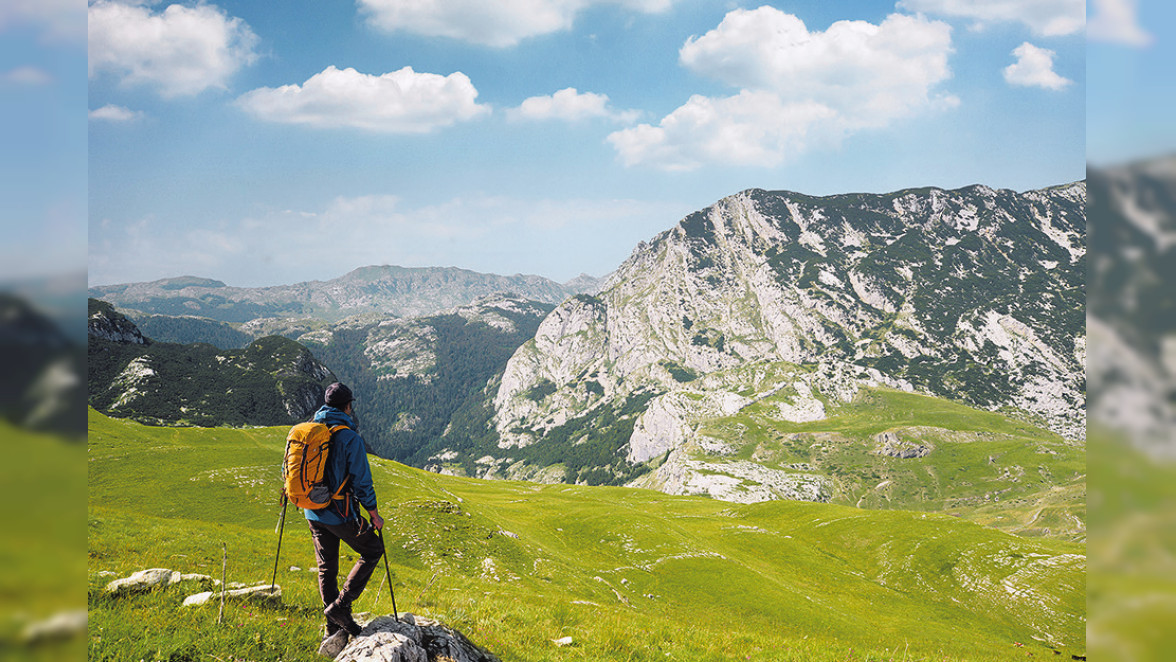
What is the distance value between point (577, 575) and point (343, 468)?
96.3 ft

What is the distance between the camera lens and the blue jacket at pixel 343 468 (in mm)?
10117

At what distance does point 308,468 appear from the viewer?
9.85m

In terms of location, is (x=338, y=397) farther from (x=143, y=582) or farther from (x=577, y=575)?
(x=577, y=575)

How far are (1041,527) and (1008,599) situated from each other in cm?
17228

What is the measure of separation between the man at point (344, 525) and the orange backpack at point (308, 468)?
6.3 inches

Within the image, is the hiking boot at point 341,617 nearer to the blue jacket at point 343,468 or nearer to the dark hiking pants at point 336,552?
the dark hiking pants at point 336,552
